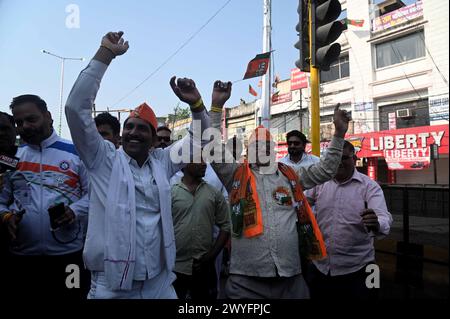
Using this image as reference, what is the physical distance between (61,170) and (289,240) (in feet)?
5.67

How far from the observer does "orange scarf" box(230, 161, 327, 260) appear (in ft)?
8.25

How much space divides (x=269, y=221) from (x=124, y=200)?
3.66 feet

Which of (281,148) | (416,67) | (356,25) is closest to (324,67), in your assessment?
(416,67)

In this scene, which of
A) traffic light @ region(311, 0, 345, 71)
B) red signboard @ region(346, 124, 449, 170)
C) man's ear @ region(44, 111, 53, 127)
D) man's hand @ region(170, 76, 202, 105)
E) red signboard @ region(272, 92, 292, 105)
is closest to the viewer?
man's hand @ region(170, 76, 202, 105)

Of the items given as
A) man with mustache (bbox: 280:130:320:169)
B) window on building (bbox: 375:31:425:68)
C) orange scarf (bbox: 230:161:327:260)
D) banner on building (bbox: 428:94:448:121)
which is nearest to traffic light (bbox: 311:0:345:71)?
man with mustache (bbox: 280:130:320:169)

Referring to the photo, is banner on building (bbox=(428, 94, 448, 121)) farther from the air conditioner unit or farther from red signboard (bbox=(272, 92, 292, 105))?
red signboard (bbox=(272, 92, 292, 105))

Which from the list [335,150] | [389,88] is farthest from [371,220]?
[389,88]

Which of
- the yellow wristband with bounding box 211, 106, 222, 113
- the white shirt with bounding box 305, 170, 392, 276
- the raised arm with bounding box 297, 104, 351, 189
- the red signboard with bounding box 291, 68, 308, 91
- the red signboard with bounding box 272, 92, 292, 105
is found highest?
the red signboard with bounding box 291, 68, 308, 91

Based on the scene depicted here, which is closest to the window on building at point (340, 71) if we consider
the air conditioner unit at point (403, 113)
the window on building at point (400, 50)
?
the window on building at point (400, 50)

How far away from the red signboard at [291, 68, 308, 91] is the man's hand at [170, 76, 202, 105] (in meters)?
18.6

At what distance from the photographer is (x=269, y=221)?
8.29 feet
